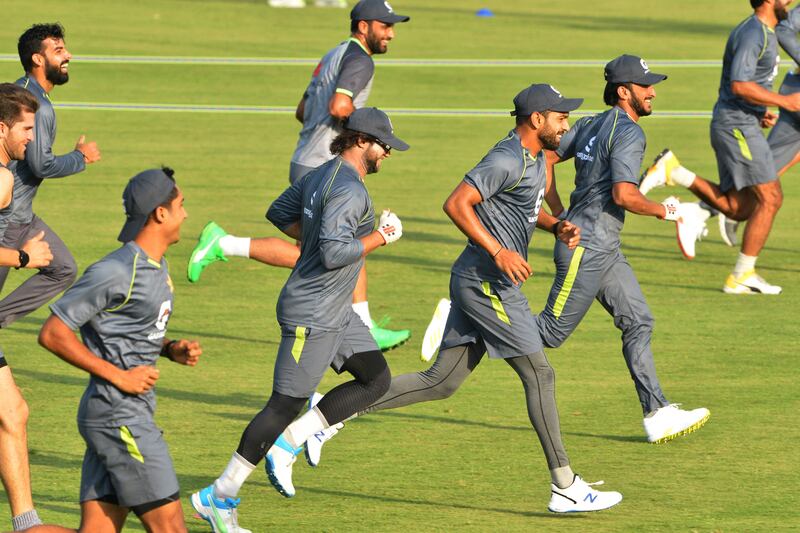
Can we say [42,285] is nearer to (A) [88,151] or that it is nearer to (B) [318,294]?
(A) [88,151]

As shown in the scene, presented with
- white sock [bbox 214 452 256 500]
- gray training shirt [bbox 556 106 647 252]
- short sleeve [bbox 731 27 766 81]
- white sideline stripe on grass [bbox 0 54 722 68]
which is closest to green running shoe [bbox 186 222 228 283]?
white sock [bbox 214 452 256 500]

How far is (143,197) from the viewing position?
→ 6.84 metres

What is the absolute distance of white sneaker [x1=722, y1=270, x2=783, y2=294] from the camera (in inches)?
555

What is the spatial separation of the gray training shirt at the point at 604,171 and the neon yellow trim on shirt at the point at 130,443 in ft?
13.9

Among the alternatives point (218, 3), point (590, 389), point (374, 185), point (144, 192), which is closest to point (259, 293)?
point (590, 389)

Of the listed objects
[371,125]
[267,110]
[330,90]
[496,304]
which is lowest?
[267,110]

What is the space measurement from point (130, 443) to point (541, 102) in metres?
3.45

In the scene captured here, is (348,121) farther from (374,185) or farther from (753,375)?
(374,185)

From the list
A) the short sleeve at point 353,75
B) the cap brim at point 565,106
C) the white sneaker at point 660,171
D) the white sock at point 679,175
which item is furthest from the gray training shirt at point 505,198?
the white sock at point 679,175

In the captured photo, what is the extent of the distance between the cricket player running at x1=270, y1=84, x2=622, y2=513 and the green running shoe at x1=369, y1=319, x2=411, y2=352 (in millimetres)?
2812

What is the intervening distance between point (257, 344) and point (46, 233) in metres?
2.39

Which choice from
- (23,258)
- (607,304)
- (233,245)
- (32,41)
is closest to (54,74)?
(32,41)

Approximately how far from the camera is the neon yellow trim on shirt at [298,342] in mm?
8266

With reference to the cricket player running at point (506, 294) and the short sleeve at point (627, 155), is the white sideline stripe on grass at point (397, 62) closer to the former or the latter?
the short sleeve at point (627, 155)
